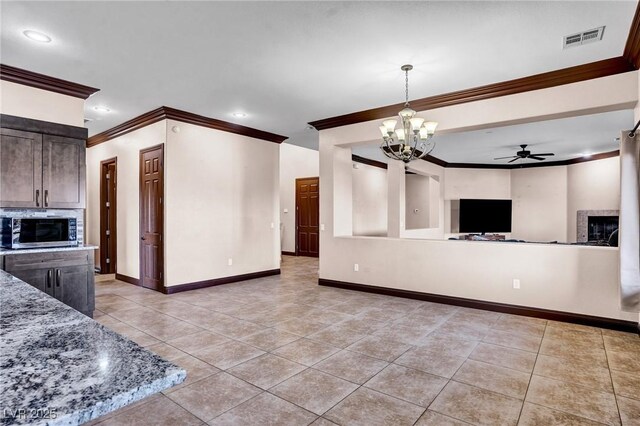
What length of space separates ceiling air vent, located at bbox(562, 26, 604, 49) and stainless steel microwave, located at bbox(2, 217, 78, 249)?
579cm

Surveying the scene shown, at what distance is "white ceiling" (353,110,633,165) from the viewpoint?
6207 millimetres

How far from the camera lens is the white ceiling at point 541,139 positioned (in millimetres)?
6207

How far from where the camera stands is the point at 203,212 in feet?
19.5

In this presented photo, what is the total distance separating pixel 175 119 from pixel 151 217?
5.38 feet

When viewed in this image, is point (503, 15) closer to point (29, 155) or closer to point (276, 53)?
point (276, 53)

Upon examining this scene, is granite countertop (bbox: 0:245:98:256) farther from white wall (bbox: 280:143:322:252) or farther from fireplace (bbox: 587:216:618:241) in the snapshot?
fireplace (bbox: 587:216:618:241)

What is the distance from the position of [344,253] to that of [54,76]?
4.60 m

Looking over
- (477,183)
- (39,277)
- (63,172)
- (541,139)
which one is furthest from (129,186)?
(477,183)

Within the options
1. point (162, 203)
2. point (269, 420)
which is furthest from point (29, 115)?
point (269, 420)

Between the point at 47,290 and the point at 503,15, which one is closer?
the point at 503,15

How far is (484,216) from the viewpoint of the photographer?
10656mm

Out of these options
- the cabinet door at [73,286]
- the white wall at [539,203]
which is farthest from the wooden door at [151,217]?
the white wall at [539,203]

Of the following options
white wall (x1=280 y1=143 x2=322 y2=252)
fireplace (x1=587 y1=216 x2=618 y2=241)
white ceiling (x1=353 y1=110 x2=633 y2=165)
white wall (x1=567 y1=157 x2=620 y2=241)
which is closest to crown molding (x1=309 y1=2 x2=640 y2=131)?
white ceiling (x1=353 y1=110 x2=633 y2=165)

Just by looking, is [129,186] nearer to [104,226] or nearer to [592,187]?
[104,226]
